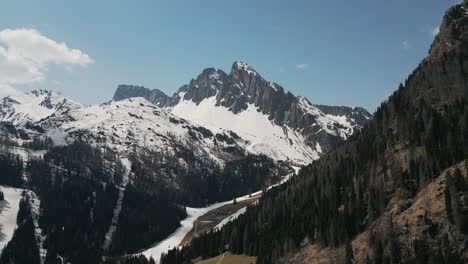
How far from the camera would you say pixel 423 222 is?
120 meters

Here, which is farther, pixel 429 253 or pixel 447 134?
pixel 447 134

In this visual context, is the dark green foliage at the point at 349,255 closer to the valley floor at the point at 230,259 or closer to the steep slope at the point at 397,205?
the steep slope at the point at 397,205

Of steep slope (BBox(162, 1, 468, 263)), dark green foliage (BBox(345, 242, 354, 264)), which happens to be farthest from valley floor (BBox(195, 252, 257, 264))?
dark green foliage (BBox(345, 242, 354, 264))

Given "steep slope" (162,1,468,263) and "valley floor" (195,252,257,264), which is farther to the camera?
"valley floor" (195,252,257,264)

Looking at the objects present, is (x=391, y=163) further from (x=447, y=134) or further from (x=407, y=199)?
(x=407, y=199)

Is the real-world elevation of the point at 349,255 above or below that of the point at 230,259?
above

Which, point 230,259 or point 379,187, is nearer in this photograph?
point 379,187

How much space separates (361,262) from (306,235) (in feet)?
147

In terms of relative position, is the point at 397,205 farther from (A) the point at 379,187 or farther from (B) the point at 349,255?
(B) the point at 349,255

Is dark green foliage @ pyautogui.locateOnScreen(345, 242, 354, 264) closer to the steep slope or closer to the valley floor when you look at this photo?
the steep slope

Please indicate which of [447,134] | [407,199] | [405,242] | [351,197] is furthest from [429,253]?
[447,134]

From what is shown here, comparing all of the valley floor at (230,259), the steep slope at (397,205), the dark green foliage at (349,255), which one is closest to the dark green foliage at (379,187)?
the steep slope at (397,205)

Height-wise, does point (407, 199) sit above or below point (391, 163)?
below

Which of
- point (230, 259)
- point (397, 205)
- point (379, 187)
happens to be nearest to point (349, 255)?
point (397, 205)
